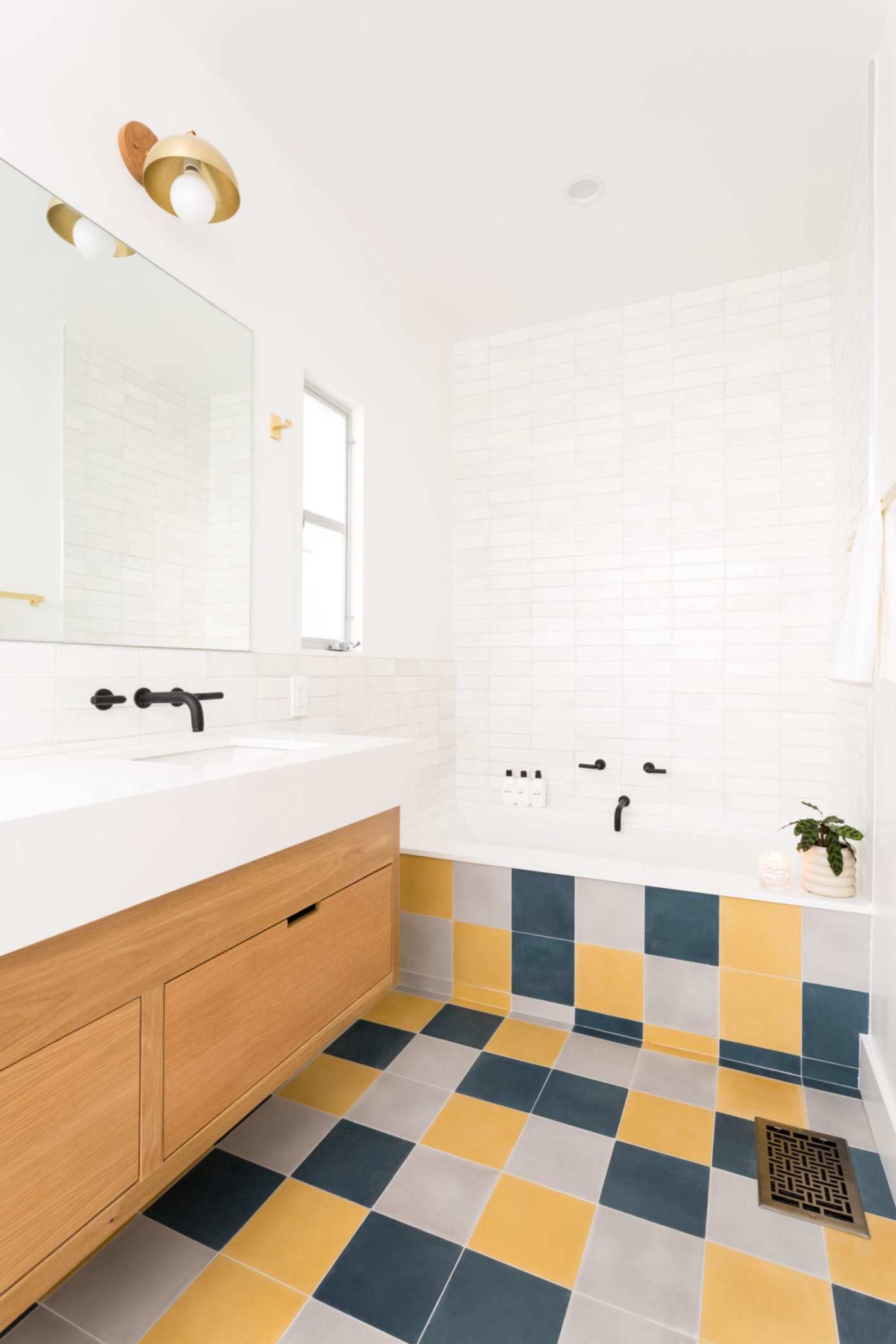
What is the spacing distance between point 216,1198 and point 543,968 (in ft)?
3.59

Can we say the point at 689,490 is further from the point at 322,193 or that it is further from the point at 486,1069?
the point at 486,1069

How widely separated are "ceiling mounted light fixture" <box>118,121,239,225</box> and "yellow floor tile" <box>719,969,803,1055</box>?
239 cm

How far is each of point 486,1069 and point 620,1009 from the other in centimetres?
46

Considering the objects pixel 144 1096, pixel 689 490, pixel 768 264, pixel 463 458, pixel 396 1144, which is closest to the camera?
pixel 144 1096

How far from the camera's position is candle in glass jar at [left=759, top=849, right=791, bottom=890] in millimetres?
1999

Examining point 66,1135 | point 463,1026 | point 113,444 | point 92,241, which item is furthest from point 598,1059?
point 92,241

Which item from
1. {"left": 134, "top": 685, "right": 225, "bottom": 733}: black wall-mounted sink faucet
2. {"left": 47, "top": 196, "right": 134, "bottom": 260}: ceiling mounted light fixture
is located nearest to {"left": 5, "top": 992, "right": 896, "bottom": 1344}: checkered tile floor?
{"left": 134, "top": 685, "right": 225, "bottom": 733}: black wall-mounted sink faucet

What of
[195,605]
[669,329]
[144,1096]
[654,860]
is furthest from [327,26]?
[654,860]

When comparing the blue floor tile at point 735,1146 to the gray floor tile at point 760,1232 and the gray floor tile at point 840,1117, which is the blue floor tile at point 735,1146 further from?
the gray floor tile at point 840,1117

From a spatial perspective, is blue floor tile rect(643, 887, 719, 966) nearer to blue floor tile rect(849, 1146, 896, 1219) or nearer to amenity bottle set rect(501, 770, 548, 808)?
blue floor tile rect(849, 1146, 896, 1219)

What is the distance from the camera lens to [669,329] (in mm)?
3049

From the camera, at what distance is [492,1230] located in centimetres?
135

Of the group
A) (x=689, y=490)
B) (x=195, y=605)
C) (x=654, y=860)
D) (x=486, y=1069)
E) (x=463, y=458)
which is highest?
(x=463, y=458)

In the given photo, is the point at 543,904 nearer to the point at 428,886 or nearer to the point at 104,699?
the point at 428,886
